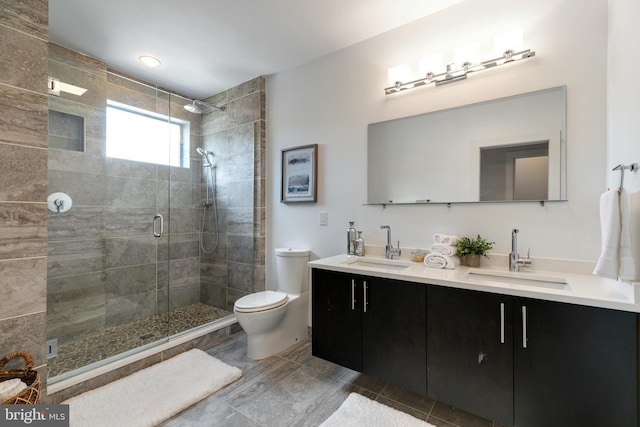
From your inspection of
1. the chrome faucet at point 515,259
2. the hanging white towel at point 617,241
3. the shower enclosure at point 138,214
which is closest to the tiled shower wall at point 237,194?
the shower enclosure at point 138,214

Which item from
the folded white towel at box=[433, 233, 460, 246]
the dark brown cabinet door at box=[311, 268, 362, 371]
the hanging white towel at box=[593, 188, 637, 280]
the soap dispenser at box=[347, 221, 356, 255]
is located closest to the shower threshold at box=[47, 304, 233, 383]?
the dark brown cabinet door at box=[311, 268, 362, 371]

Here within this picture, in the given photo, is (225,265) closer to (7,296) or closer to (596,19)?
(7,296)

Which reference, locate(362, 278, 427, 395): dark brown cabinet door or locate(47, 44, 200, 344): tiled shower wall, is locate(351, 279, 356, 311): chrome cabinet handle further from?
locate(47, 44, 200, 344): tiled shower wall

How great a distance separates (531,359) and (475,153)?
1198mm

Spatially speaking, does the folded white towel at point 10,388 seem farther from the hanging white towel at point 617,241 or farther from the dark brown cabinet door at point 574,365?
the hanging white towel at point 617,241

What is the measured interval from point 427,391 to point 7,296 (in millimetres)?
2255

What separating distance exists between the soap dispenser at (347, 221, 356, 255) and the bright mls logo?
1862 mm

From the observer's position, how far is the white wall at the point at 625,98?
3.51 feet

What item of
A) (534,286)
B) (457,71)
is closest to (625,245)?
(534,286)

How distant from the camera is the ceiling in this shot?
1887mm

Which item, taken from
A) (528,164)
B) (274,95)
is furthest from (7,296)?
(528,164)

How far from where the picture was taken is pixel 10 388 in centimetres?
124

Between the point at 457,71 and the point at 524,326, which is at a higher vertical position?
the point at 457,71

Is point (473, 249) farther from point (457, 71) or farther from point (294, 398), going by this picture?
point (294, 398)
